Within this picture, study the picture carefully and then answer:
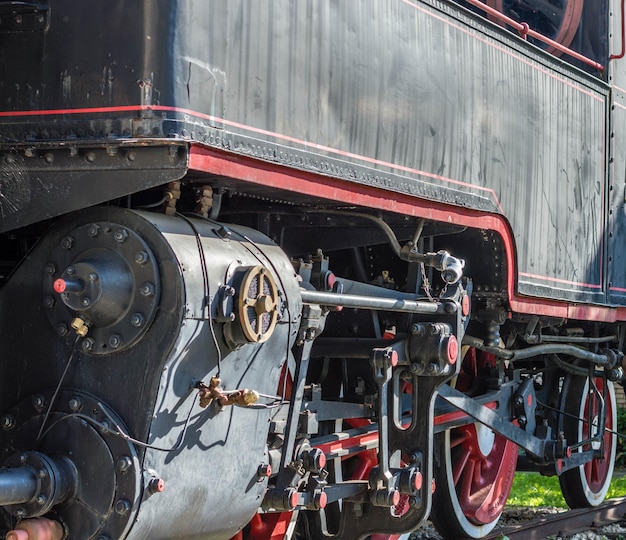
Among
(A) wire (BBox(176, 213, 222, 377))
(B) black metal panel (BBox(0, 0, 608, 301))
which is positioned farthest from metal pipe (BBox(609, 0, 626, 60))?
(A) wire (BBox(176, 213, 222, 377))

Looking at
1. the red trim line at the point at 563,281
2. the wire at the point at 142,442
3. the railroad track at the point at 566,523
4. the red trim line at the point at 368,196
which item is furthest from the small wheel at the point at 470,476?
the wire at the point at 142,442

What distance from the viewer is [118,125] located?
306cm

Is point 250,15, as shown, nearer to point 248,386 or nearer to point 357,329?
point 248,386

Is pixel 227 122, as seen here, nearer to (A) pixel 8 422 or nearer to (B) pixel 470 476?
(A) pixel 8 422

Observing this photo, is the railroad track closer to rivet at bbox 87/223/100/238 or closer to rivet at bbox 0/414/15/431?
rivet at bbox 0/414/15/431

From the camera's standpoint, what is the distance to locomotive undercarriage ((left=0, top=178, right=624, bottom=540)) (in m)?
3.14

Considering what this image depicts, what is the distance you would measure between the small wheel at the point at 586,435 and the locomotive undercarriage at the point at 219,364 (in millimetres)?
2282

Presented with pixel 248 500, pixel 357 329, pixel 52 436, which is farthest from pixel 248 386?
pixel 357 329

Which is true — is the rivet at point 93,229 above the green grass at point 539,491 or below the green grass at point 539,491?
above

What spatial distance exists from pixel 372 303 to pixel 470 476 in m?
2.56

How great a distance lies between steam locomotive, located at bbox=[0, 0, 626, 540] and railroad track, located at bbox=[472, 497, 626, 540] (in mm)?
1157

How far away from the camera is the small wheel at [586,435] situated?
7250 mm

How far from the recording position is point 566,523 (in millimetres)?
6945

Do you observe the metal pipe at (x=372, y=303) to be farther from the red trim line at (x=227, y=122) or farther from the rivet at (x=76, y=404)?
the rivet at (x=76, y=404)
